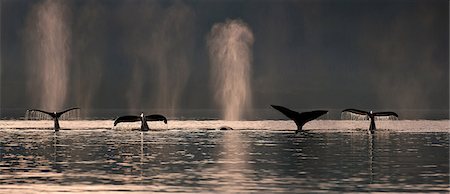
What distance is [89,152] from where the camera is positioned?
5934 centimetres

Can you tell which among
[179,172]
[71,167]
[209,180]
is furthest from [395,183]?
[71,167]

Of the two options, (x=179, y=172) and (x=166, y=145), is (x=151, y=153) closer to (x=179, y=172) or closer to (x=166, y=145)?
(x=166, y=145)

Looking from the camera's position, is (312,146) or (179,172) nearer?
(179,172)

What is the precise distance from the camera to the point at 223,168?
151 ft

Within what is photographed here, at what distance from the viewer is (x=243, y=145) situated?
2758 inches

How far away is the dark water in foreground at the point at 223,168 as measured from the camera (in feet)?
121


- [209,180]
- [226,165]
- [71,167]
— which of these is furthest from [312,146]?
[209,180]

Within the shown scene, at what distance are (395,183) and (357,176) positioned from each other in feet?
10.5

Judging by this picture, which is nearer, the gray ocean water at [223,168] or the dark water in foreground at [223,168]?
the gray ocean water at [223,168]

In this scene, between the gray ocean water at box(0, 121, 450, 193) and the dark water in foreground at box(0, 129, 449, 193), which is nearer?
the gray ocean water at box(0, 121, 450, 193)

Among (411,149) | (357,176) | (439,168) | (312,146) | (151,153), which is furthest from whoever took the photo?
(312,146)

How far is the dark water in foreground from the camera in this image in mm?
36750

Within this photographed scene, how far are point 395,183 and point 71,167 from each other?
53.1ft

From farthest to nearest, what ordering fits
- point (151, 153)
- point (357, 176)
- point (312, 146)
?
point (312, 146)
point (151, 153)
point (357, 176)
